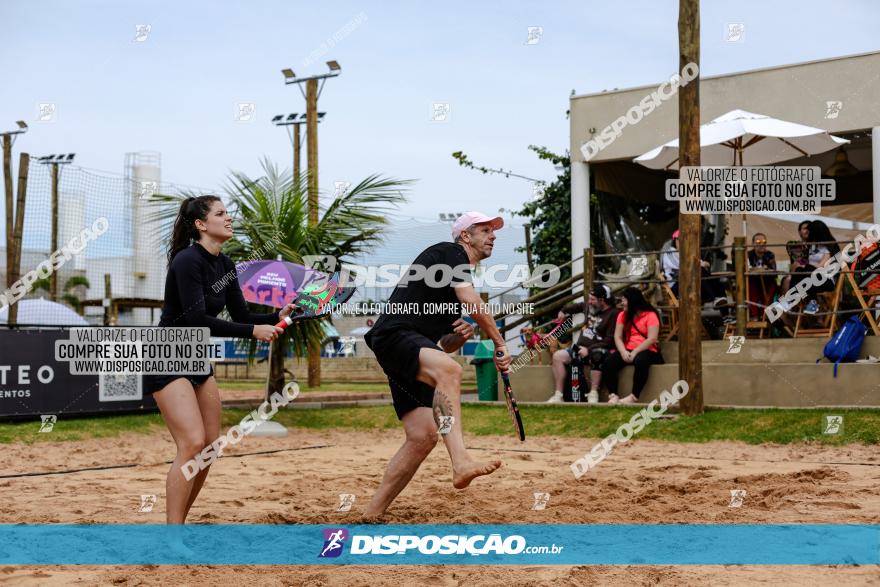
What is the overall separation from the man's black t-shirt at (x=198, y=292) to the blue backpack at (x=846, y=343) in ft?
27.0

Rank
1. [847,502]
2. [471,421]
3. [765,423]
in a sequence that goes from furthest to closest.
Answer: [471,421] → [765,423] → [847,502]

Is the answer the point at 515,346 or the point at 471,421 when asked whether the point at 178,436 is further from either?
the point at 515,346

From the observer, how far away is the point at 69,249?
16.1 meters

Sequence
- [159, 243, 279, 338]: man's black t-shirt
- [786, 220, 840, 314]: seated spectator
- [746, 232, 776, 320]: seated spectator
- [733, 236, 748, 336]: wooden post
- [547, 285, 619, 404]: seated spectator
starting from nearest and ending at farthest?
[159, 243, 279, 338]: man's black t-shirt < [786, 220, 840, 314]: seated spectator < [733, 236, 748, 336]: wooden post < [547, 285, 619, 404]: seated spectator < [746, 232, 776, 320]: seated spectator

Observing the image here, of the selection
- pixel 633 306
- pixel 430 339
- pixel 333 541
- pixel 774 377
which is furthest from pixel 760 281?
pixel 333 541

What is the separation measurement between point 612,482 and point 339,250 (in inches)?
302

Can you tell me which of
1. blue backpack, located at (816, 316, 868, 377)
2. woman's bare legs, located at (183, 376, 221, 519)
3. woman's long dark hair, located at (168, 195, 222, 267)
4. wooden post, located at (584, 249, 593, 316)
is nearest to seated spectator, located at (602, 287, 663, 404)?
wooden post, located at (584, 249, 593, 316)

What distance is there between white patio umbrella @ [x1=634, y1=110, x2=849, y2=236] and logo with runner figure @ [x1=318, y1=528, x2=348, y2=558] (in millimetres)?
8779

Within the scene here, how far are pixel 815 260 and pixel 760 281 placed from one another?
1006 mm

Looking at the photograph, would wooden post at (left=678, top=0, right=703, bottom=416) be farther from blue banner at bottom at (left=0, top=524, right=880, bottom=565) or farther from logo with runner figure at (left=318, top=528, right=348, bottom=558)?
logo with runner figure at (left=318, top=528, right=348, bottom=558)

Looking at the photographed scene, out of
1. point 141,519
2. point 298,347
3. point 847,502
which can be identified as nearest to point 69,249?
point 298,347

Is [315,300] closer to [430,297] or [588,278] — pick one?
[430,297]

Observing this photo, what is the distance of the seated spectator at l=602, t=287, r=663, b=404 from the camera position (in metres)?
12.2

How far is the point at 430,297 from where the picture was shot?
17.5 feet
